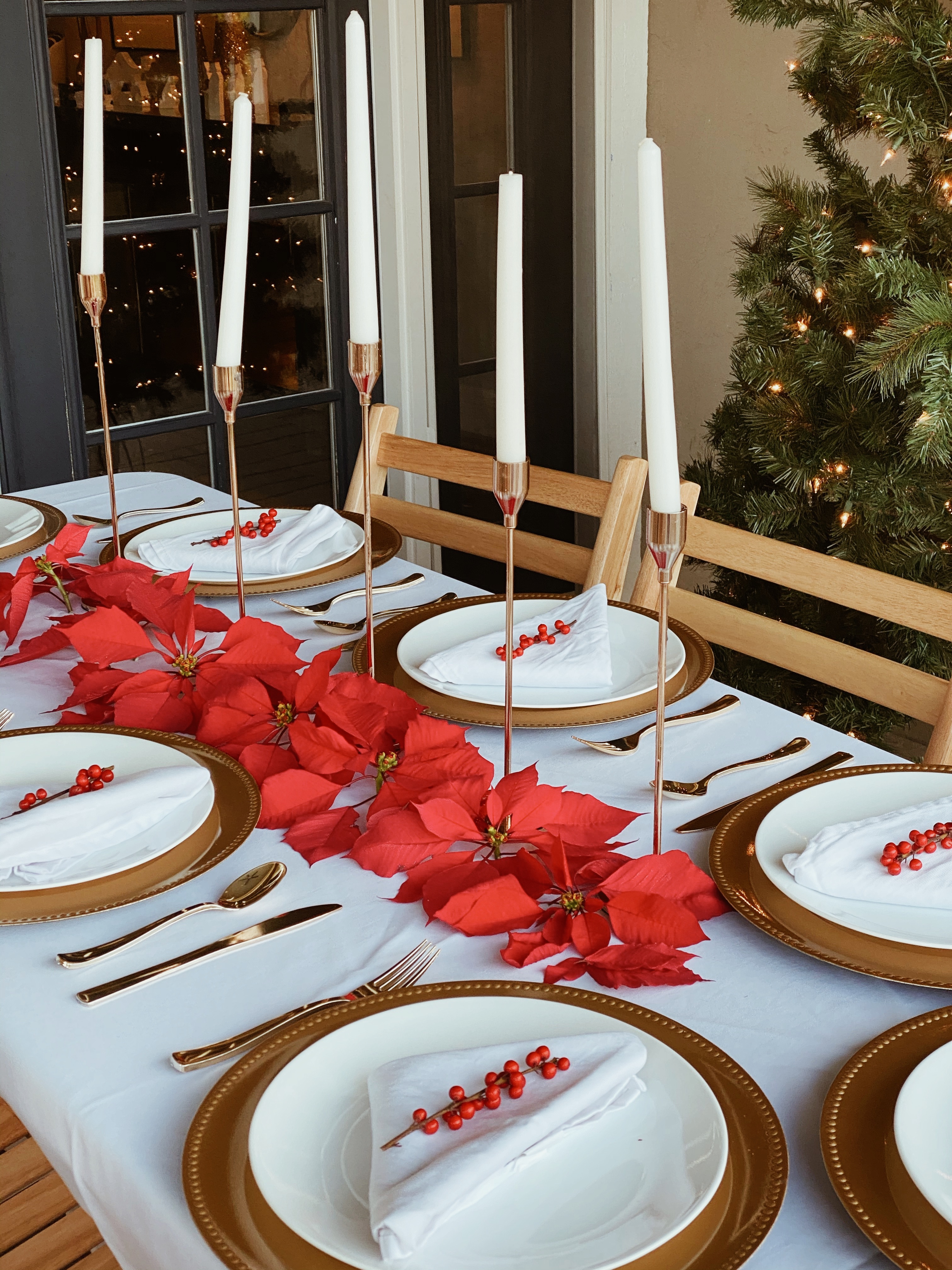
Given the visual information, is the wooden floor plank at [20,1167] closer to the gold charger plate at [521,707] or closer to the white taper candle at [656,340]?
the gold charger plate at [521,707]

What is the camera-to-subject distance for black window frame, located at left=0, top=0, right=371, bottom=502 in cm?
225

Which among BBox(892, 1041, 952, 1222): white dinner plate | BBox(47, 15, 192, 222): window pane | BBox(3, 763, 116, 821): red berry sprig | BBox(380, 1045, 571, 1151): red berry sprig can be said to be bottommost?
BBox(892, 1041, 952, 1222): white dinner plate

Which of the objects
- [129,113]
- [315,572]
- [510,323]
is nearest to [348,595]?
[315,572]

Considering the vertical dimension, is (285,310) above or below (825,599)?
above

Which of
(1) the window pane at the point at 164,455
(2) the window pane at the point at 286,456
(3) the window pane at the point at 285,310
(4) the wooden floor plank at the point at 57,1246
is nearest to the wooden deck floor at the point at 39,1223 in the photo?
(4) the wooden floor plank at the point at 57,1246

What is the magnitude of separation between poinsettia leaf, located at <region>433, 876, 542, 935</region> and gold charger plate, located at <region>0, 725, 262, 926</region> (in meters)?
0.17

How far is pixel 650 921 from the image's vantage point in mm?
775

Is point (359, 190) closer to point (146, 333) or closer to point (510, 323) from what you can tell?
point (510, 323)

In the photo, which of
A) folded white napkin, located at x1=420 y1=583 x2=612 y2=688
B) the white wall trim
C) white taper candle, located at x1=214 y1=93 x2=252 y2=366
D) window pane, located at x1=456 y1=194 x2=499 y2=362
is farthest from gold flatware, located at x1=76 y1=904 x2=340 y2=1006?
window pane, located at x1=456 y1=194 x2=499 y2=362

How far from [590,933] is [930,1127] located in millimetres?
231

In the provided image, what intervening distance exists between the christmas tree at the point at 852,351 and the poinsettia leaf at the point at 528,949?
4.09 feet

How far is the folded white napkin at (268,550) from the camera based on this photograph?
4.71 feet

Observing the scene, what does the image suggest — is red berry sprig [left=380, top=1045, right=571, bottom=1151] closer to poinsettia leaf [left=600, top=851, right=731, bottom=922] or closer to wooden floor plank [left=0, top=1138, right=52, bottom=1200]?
poinsettia leaf [left=600, top=851, right=731, bottom=922]

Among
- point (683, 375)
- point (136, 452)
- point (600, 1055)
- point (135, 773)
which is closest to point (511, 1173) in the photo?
point (600, 1055)
